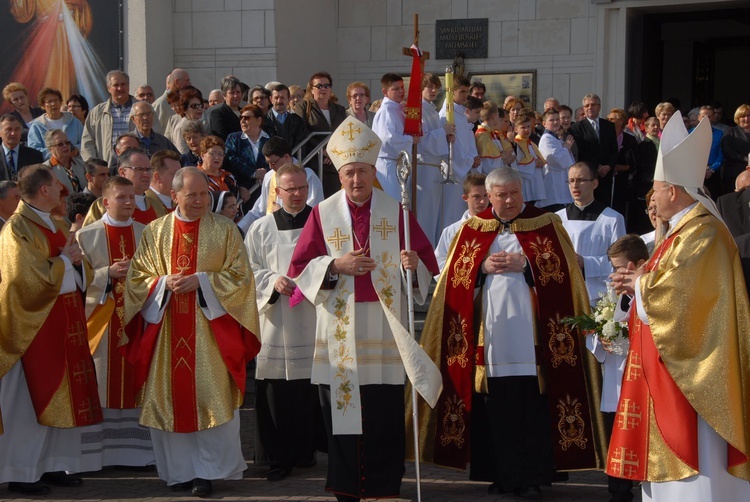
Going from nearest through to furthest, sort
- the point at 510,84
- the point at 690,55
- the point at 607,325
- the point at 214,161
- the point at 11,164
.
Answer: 1. the point at 607,325
2. the point at 214,161
3. the point at 11,164
4. the point at 510,84
5. the point at 690,55

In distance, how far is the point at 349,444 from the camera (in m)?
6.99

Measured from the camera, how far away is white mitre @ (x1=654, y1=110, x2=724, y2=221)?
5.95 m

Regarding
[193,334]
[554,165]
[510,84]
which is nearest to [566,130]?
[554,165]

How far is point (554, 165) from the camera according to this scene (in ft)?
43.1

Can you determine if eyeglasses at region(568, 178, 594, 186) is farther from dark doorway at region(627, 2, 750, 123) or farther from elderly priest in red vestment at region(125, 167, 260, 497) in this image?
dark doorway at region(627, 2, 750, 123)

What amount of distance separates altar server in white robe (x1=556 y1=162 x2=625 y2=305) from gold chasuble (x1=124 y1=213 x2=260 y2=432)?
235 centimetres

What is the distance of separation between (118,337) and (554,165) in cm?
653

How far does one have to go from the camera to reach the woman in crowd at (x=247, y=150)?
11.2 meters

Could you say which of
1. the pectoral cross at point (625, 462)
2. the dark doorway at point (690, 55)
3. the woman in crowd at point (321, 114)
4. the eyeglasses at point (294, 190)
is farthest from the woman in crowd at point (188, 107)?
the dark doorway at point (690, 55)

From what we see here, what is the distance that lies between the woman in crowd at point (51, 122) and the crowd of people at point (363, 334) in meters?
3.09

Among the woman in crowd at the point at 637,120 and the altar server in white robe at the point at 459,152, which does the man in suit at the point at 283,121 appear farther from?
the woman in crowd at the point at 637,120

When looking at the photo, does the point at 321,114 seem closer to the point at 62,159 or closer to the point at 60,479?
the point at 62,159

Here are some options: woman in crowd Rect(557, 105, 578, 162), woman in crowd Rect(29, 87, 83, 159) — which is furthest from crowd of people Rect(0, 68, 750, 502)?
woman in crowd Rect(557, 105, 578, 162)

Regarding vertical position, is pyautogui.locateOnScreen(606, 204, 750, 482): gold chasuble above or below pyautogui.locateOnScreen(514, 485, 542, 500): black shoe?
above
